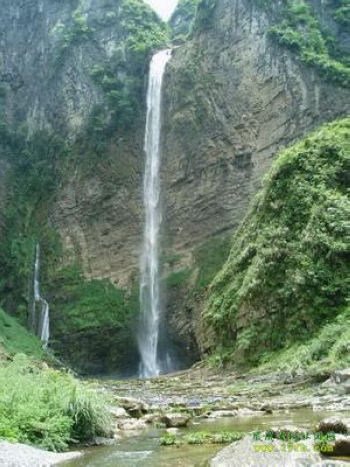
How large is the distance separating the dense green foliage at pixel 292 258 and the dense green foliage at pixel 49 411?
41.1 feet

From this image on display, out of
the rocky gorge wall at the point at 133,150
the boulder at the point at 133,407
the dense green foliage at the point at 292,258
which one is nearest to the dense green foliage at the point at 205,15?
the rocky gorge wall at the point at 133,150

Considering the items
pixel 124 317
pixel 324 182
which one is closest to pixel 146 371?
pixel 124 317

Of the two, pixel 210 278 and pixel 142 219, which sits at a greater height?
pixel 142 219

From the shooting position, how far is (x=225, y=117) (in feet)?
120

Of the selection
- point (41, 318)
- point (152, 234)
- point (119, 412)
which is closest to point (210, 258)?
point (152, 234)

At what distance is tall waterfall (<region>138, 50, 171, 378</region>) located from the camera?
3256cm

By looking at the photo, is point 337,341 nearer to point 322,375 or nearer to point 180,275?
Answer: point 322,375

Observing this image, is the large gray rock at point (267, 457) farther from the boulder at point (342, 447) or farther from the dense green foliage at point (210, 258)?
the dense green foliage at point (210, 258)

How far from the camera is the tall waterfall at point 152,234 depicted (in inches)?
1282

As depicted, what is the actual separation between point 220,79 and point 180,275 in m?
14.1

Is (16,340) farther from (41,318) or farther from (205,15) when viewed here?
(205,15)

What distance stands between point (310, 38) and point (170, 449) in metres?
34.0

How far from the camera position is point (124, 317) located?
114 ft

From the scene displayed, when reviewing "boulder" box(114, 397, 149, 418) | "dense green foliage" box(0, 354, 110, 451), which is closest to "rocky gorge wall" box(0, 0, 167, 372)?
"boulder" box(114, 397, 149, 418)
